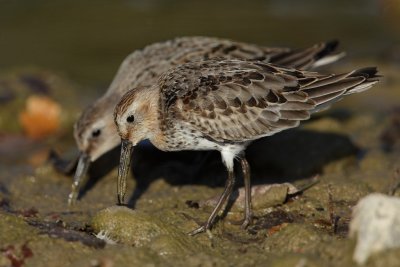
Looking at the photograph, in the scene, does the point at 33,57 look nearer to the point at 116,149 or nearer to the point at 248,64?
the point at 116,149

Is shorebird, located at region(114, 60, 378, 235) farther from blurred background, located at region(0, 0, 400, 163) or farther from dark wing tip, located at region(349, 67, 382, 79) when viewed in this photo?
blurred background, located at region(0, 0, 400, 163)

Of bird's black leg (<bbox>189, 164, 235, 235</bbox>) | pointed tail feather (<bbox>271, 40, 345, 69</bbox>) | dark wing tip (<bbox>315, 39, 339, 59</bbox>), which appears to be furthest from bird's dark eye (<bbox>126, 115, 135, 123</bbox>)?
dark wing tip (<bbox>315, 39, 339, 59</bbox>)

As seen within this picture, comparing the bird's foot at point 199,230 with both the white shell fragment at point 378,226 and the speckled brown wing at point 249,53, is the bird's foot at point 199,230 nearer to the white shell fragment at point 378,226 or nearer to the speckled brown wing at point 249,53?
the white shell fragment at point 378,226

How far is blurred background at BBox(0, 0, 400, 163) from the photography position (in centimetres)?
1303

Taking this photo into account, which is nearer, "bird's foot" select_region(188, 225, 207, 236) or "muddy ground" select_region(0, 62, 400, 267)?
"muddy ground" select_region(0, 62, 400, 267)

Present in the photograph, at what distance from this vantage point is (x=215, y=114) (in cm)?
823

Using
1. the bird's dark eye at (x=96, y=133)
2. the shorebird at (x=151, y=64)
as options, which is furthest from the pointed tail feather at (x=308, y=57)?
the bird's dark eye at (x=96, y=133)

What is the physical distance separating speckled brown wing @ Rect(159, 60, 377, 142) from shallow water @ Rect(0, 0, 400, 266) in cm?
89

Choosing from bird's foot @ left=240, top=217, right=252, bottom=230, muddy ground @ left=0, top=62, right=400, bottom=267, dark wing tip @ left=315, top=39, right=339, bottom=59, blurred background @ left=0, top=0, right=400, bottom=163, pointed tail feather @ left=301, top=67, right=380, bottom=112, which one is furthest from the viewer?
blurred background @ left=0, top=0, right=400, bottom=163

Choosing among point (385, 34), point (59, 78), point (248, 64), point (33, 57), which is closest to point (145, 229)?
point (248, 64)

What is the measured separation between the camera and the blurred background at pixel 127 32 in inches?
A: 513

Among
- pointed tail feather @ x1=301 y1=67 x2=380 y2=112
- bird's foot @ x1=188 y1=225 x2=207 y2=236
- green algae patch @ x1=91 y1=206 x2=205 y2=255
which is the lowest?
bird's foot @ x1=188 y1=225 x2=207 y2=236

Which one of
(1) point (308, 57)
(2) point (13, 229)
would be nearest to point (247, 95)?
(1) point (308, 57)

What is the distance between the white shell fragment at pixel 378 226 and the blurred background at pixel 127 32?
6781 mm
